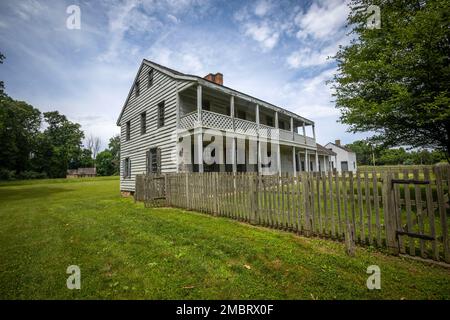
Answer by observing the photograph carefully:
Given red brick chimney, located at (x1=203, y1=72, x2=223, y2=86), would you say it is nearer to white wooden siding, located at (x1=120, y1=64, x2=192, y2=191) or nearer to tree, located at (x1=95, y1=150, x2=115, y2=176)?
white wooden siding, located at (x1=120, y1=64, x2=192, y2=191)

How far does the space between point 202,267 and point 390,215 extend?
3.69m

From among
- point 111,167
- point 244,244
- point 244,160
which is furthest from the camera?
point 111,167

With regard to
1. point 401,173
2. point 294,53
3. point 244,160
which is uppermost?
point 294,53

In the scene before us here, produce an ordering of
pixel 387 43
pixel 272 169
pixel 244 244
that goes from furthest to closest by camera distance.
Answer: pixel 272 169, pixel 387 43, pixel 244 244

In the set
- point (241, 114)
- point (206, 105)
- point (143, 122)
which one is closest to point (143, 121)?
point (143, 122)

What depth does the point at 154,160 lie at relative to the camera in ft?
44.5

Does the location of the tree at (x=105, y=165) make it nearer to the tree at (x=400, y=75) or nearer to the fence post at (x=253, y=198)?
the fence post at (x=253, y=198)

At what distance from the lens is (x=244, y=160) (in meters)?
15.8

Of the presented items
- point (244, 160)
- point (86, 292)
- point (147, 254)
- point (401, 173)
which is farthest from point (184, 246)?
point (244, 160)

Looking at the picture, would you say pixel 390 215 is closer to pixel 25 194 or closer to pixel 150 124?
pixel 150 124

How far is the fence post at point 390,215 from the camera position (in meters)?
3.73

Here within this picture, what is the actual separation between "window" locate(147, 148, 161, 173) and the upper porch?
9.14 ft

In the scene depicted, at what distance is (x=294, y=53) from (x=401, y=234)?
11081 mm
